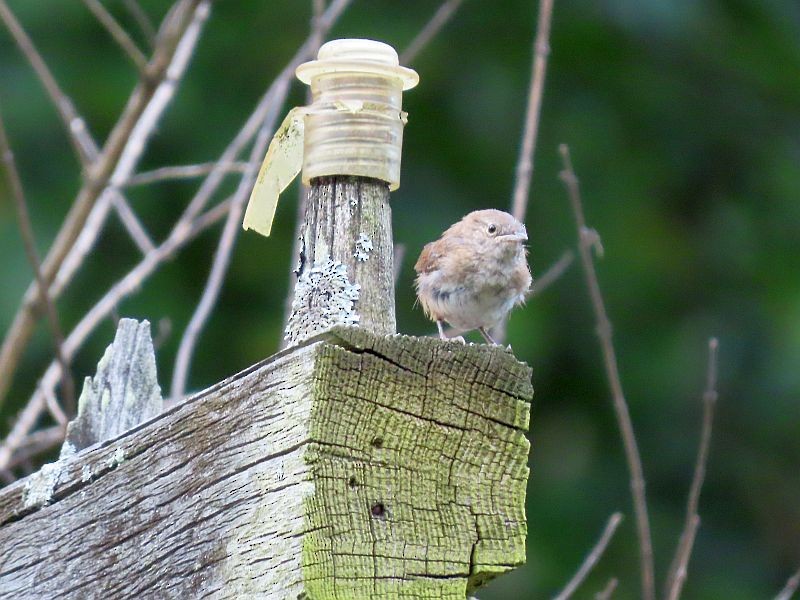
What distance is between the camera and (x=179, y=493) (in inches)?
73.6

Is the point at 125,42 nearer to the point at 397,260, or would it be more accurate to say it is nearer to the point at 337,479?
the point at 397,260

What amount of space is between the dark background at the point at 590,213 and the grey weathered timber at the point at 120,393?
4.55 metres

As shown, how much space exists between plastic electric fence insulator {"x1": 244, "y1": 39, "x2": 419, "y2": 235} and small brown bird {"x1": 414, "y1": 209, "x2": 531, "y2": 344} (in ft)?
5.12

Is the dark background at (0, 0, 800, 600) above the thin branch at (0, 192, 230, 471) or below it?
above

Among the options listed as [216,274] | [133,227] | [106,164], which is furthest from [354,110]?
[133,227]

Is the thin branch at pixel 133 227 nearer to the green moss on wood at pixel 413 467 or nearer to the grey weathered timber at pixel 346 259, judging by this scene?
the grey weathered timber at pixel 346 259

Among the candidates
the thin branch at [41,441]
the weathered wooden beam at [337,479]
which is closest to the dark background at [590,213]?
the thin branch at [41,441]

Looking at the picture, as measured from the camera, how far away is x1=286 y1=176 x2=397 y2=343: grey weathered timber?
2.00 metres

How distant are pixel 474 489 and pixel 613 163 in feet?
22.1

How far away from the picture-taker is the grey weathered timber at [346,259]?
200 centimetres

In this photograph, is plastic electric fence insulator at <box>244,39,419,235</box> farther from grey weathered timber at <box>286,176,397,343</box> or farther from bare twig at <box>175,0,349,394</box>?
bare twig at <box>175,0,349,394</box>

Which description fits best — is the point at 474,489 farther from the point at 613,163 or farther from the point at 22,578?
the point at 613,163

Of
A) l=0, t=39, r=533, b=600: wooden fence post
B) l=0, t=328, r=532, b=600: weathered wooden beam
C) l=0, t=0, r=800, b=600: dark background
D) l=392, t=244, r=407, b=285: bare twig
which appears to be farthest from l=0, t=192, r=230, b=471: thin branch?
l=0, t=0, r=800, b=600: dark background

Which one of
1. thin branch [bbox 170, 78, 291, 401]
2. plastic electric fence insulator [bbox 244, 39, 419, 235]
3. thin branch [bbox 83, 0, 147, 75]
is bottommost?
plastic electric fence insulator [bbox 244, 39, 419, 235]
